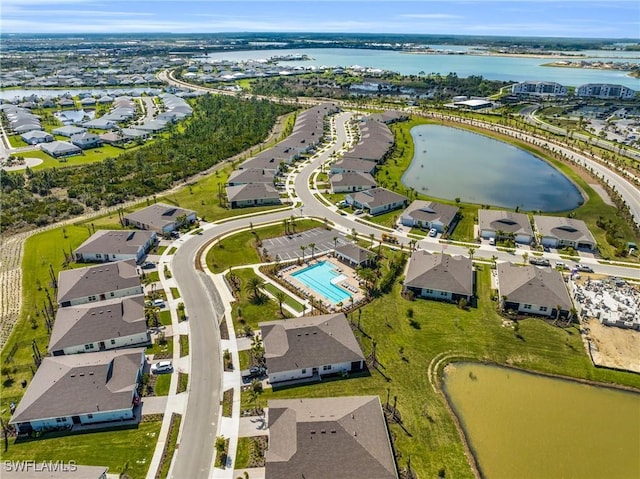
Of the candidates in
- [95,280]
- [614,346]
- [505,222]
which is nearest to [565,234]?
[505,222]

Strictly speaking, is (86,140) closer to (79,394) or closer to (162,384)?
(79,394)

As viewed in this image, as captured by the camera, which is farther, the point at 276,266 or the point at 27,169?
the point at 27,169

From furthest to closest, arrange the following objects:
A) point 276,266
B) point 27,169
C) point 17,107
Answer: point 17,107
point 27,169
point 276,266

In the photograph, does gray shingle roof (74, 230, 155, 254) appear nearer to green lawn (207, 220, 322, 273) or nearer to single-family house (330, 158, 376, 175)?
green lawn (207, 220, 322, 273)

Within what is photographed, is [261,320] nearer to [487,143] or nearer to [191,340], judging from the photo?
[191,340]

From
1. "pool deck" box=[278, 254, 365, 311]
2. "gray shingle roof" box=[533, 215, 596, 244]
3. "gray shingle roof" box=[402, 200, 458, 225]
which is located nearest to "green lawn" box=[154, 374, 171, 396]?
"pool deck" box=[278, 254, 365, 311]

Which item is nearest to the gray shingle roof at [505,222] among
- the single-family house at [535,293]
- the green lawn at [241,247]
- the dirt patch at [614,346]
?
the single-family house at [535,293]

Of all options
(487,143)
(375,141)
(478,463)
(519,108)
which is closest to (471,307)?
(478,463)
